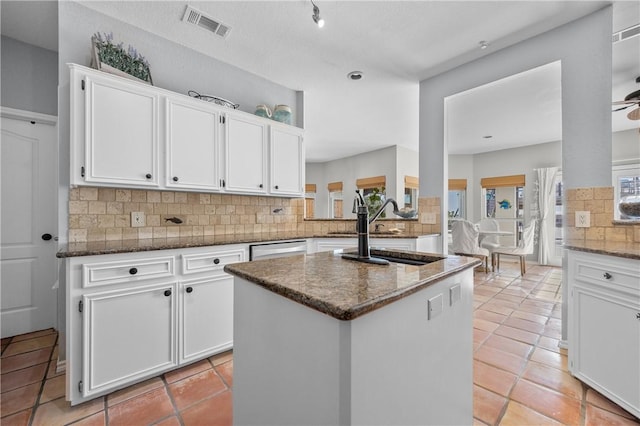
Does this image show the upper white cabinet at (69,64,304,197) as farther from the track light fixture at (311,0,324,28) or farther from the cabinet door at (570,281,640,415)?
the cabinet door at (570,281,640,415)

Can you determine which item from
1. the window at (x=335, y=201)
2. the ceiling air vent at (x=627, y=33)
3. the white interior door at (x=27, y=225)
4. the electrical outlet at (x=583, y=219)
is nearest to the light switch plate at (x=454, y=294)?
the electrical outlet at (x=583, y=219)

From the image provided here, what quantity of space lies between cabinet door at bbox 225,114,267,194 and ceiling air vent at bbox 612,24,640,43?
319 centimetres

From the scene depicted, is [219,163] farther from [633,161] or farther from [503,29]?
[633,161]

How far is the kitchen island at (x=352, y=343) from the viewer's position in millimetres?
753

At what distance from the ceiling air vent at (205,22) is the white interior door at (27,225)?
65.5 inches

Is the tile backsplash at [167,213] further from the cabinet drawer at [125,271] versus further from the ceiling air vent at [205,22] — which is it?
the ceiling air vent at [205,22]

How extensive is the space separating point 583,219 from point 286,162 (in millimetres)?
2610

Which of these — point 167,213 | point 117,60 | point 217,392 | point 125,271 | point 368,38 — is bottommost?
point 217,392

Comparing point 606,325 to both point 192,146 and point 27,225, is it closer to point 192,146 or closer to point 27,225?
point 192,146

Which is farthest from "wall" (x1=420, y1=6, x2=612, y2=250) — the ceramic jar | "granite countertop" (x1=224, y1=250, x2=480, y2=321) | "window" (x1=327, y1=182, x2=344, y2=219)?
"window" (x1=327, y1=182, x2=344, y2=219)

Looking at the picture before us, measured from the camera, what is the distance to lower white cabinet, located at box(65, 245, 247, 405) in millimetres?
1585

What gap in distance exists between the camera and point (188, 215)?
2547 mm

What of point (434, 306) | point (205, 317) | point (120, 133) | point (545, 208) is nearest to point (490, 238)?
point (545, 208)

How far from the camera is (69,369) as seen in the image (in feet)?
5.16
